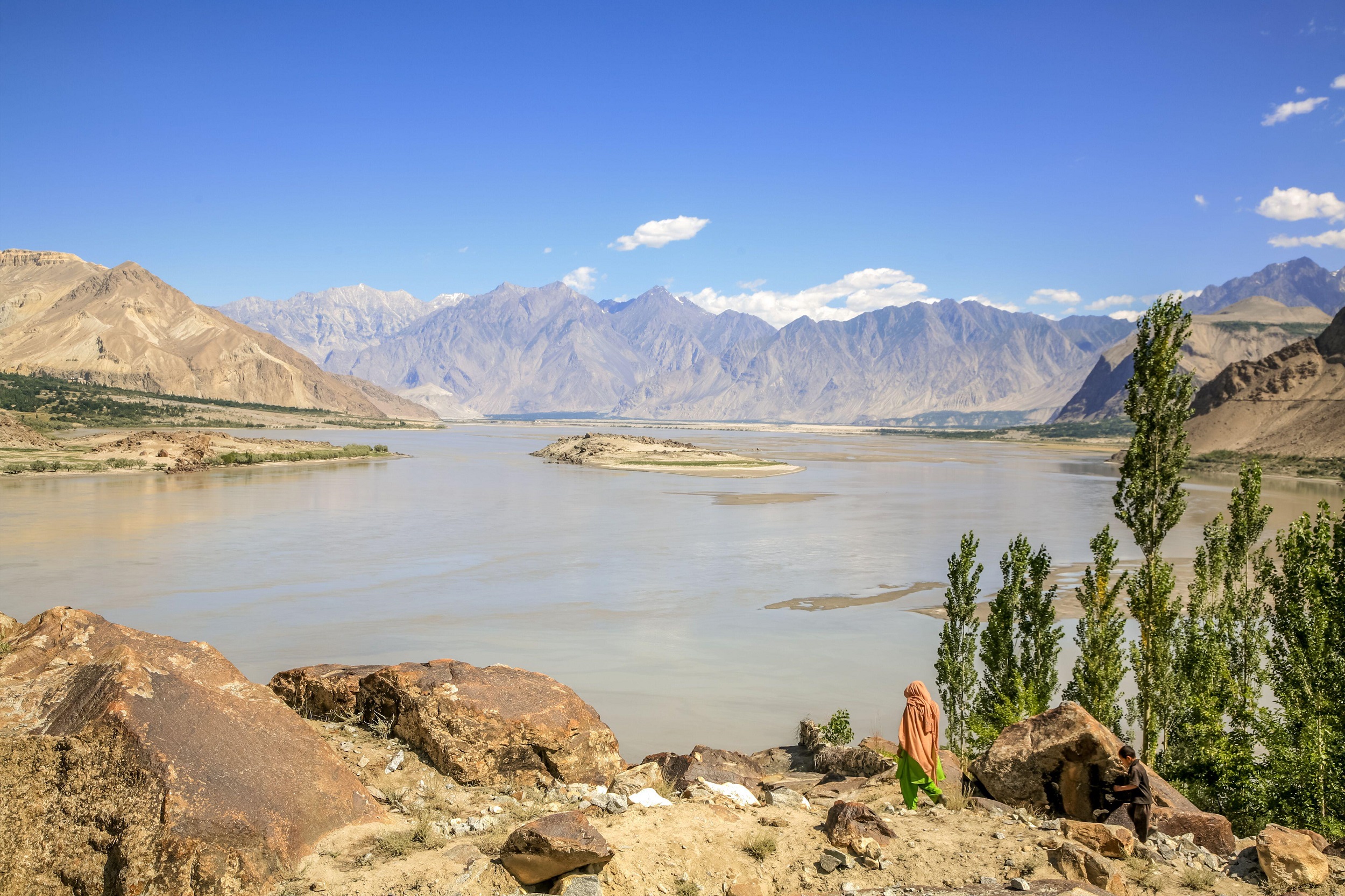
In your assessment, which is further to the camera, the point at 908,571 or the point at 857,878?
the point at 908,571

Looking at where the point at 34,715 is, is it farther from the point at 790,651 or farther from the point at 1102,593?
the point at 790,651

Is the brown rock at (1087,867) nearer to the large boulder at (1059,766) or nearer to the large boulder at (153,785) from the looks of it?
the large boulder at (1059,766)

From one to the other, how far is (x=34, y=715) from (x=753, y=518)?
3905 centimetres

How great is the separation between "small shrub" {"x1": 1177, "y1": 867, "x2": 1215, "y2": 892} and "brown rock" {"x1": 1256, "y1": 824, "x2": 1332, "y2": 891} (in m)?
0.45

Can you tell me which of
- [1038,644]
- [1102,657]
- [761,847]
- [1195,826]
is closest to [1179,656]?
[1102,657]

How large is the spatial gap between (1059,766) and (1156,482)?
6624mm

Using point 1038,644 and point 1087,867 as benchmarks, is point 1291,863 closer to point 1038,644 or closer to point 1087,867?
point 1087,867

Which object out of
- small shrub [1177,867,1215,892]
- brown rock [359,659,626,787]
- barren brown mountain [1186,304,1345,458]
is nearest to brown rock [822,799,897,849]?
small shrub [1177,867,1215,892]

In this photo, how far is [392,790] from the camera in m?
8.09

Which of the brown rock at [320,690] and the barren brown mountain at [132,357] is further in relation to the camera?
the barren brown mountain at [132,357]

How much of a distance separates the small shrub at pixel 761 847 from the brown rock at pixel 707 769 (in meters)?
1.68

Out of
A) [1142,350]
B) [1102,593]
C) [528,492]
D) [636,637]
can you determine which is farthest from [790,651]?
[528,492]

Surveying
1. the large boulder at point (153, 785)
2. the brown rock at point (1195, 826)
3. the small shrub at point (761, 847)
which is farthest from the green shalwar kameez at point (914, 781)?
the large boulder at point (153, 785)

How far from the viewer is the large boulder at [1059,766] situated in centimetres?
877
